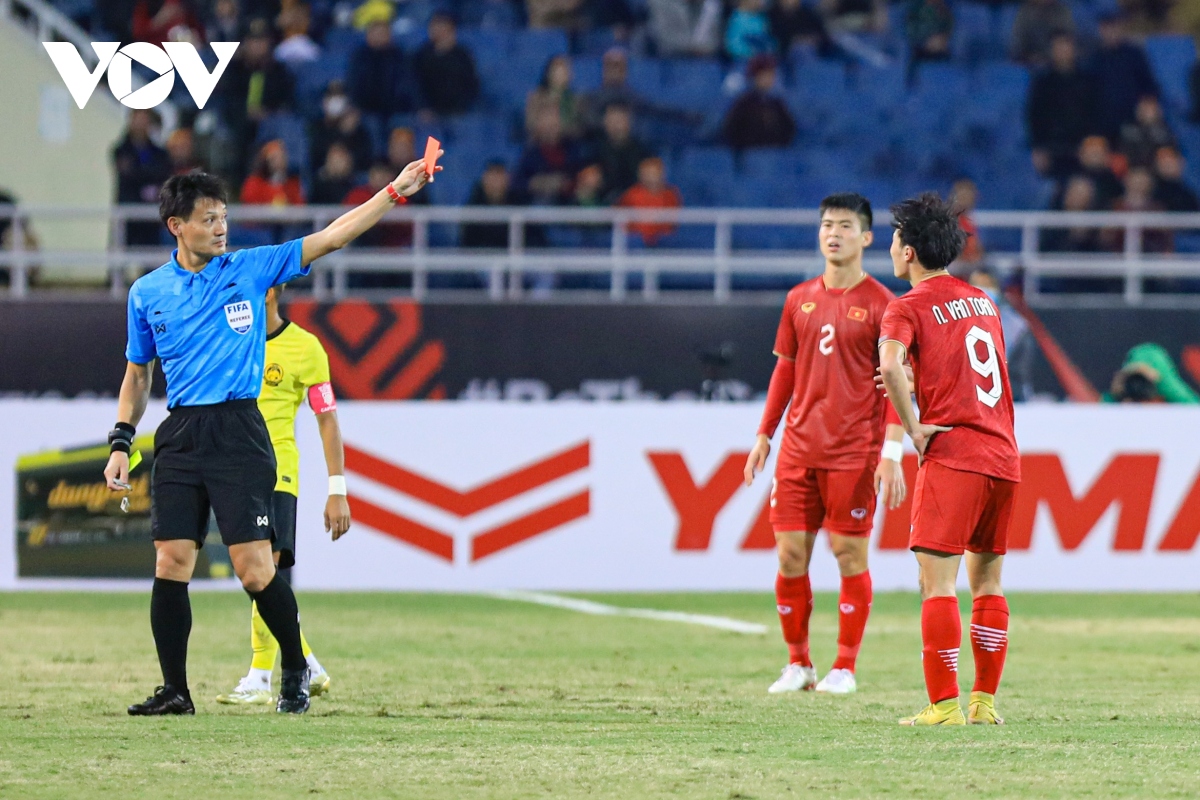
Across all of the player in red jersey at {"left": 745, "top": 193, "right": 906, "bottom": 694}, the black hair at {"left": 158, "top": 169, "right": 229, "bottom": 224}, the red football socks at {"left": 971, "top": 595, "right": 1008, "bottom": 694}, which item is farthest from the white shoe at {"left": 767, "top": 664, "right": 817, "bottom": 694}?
the black hair at {"left": 158, "top": 169, "right": 229, "bottom": 224}

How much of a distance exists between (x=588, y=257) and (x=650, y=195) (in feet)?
5.36

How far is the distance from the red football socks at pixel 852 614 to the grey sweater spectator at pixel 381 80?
12.0 meters

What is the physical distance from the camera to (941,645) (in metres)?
7.15

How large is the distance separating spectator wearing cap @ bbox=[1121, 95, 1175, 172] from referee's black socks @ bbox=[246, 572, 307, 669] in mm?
13787

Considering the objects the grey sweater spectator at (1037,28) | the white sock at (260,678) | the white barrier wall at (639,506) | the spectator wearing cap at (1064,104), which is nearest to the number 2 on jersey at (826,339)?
the white sock at (260,678)

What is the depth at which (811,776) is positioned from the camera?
5871 millimetres

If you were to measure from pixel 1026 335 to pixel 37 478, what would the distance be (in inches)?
322

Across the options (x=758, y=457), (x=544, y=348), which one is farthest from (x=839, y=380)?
(x=544, y=348)

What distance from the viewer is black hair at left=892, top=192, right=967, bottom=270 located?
7195mm

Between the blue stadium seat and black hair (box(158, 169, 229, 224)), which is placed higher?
the blue stadium seat

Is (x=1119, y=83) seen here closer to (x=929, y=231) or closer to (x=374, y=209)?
(x=929, y=231)

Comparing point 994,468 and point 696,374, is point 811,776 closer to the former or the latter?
point 994,468

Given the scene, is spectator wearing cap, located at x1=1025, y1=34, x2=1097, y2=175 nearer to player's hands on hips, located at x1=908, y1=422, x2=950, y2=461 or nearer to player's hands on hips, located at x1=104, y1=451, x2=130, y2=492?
player's hands on hips, located at x1=908, y1=422, x2=950, y2=461

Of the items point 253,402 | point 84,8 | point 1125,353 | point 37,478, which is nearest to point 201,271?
point 253,402
